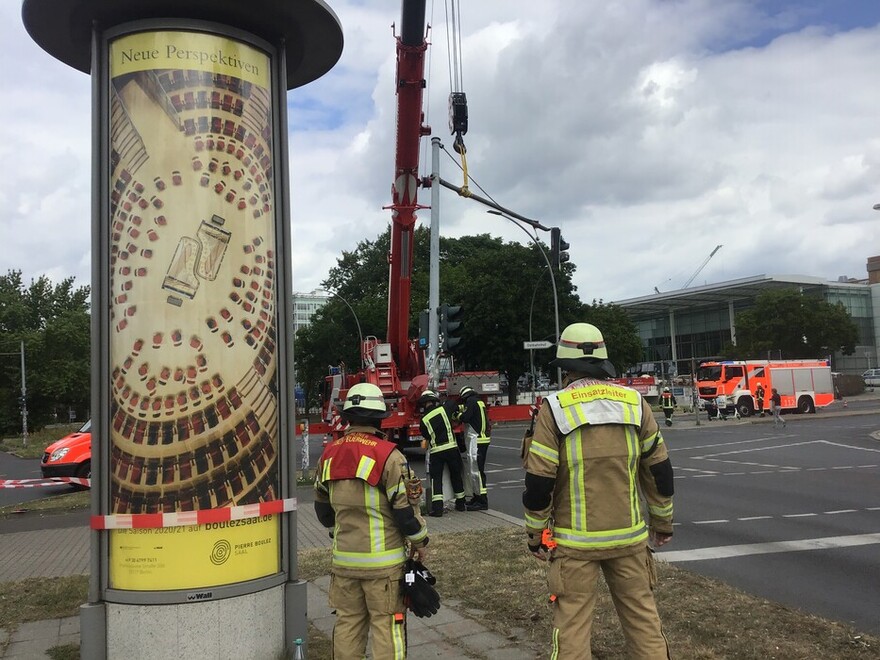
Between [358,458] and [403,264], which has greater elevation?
[403,264]

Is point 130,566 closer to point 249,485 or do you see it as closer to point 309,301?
point 249,485

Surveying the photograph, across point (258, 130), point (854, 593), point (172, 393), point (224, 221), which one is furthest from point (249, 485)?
point (854, 593)

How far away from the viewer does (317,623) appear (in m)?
5.32

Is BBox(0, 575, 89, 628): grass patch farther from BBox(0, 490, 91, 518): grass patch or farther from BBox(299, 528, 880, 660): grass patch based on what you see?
BBox(0, 490, 91, 518): grass patch

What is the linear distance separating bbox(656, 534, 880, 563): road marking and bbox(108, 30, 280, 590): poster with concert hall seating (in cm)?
443

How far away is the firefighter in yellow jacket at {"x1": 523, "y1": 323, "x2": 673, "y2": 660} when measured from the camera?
11.8 feet

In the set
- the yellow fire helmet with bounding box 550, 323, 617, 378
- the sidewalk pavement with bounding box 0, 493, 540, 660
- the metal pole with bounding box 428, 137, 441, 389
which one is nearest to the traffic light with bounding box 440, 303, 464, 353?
the metal pole with bounding box 428, 137, 441, 389

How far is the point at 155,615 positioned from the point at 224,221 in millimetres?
2371

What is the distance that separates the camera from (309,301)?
476 ft

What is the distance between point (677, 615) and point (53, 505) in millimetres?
11484

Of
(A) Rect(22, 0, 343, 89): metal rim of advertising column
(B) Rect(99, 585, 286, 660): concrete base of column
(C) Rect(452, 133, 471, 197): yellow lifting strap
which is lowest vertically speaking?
(B) Rect(99, 585, 286, 660): concrete base of column

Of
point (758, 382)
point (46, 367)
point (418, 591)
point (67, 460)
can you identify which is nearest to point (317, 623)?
point (418, 591)

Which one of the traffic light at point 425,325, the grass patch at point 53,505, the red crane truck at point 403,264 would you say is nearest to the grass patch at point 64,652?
the grass patch at point 53,505

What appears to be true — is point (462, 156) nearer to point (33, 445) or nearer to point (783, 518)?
point (783, 518)
